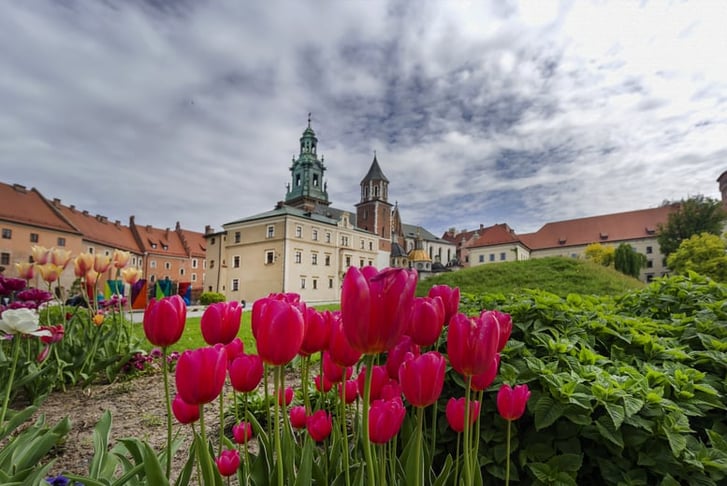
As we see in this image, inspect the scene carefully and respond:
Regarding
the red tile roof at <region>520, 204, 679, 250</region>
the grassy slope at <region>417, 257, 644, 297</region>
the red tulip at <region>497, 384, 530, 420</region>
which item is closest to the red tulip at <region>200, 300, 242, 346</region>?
the red tulip at <region>497, 384, 530, 420</region>

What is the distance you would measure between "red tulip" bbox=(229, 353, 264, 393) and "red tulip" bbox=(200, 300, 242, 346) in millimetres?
108

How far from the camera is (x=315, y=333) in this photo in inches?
37.9

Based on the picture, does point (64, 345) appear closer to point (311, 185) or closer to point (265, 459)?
point (265, 459)

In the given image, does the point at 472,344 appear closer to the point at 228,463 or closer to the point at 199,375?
the point at 199,375

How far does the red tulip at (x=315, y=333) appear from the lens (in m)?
0.96

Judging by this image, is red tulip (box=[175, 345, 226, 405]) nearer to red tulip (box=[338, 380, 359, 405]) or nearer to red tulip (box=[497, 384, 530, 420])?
red tulip (box=[338, 380, 359, 405])

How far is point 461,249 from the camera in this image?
7469 cm

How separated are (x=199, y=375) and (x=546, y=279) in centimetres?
1231

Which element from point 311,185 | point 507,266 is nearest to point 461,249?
point 311,185

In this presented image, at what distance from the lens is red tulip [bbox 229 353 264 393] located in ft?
3.11

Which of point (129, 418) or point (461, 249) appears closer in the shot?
point (129, 418)

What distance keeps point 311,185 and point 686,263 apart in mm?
41195

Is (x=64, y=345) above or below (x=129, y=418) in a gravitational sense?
above

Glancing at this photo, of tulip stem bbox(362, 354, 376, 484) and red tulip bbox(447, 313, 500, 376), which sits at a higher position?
red tulip bbox(447, 313, 500, 376)
